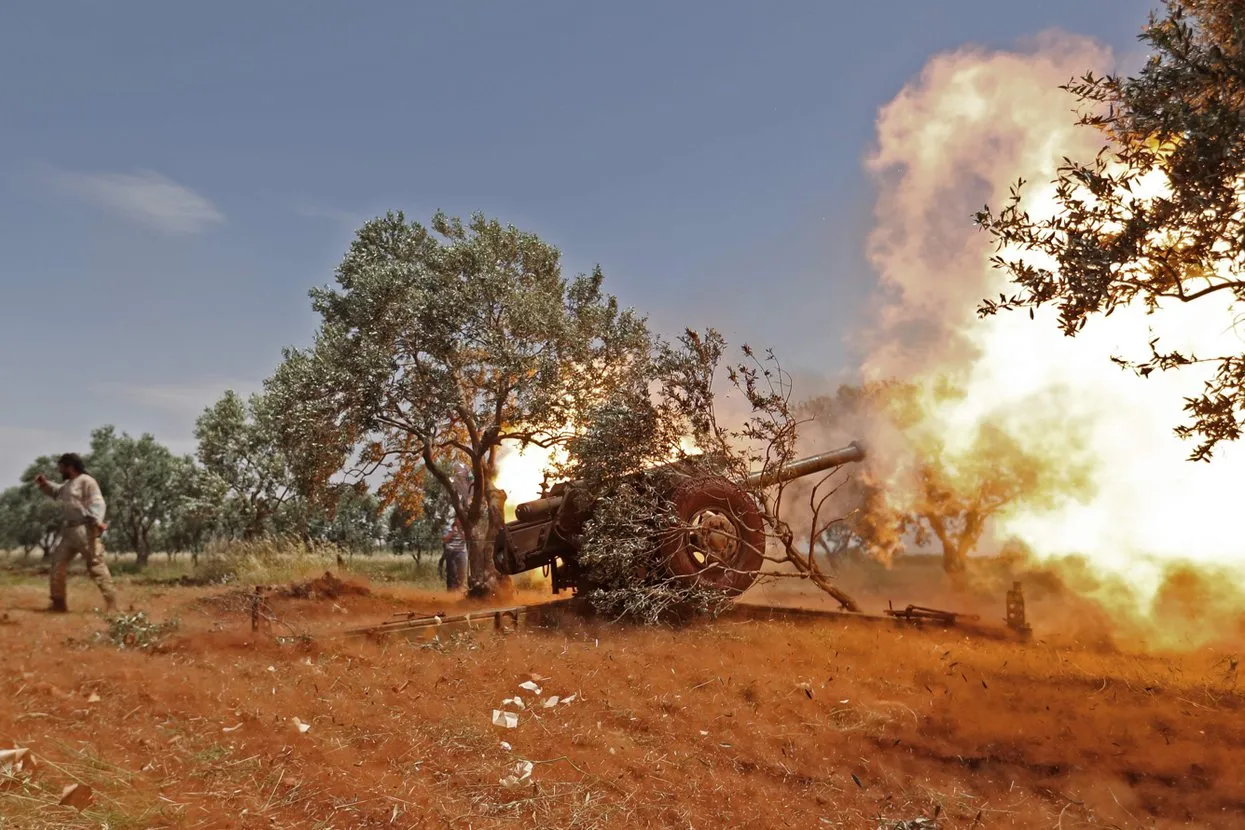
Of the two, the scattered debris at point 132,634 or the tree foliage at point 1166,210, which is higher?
the tree foliage at point 1166,210

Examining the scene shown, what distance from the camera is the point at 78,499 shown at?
46.4ft

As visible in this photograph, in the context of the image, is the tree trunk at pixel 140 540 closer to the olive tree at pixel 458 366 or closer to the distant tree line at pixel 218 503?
the distant tree line at pixel 218 503

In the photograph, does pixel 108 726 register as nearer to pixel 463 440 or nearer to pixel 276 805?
pixel 276 805

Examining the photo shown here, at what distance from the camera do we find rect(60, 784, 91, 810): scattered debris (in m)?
5.56

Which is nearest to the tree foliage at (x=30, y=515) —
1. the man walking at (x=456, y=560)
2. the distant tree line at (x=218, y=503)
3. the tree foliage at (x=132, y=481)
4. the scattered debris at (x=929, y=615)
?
the distant tree line at (x=218, y=503)

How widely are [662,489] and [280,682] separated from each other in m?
6.77

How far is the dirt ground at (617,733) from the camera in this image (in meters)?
6.58

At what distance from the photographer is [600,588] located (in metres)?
14.1

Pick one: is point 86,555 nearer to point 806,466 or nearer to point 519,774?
point 519,774

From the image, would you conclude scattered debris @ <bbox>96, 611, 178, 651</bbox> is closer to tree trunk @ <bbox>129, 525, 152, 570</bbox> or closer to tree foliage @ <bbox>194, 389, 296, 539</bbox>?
tree foliage @ <bbox>194, 389, 296, 539</bbox>

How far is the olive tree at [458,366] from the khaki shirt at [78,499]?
672cm

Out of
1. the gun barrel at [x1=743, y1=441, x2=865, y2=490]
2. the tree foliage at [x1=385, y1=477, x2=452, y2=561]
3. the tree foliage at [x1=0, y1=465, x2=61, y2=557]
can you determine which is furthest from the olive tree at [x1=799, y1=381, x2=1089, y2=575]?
the tree foliage at [x1=0, y1=465, x2=61, y2=557]

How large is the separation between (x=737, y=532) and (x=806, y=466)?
2097mm

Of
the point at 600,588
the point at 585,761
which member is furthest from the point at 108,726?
the point at 600,588
